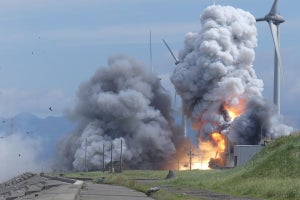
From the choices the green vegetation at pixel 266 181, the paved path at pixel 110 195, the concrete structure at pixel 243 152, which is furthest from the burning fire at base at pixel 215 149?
the paved path at pixel 110 195

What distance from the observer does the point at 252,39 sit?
154 metres

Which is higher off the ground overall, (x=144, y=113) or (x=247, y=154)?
(x=144, y=113)

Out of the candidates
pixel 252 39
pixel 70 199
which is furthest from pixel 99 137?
pixel 70 199

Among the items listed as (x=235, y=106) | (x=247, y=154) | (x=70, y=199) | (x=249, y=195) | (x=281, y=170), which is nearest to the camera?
(x=70, y=199)

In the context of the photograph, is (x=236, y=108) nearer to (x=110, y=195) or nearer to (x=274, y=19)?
(x=274, y=19)

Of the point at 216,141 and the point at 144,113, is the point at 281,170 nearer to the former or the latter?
the point at 216,141

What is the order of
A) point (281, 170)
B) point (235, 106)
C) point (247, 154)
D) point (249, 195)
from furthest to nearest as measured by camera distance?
point (235, 106)
point (247, 154)
point (281, 170)
point (249, 195)

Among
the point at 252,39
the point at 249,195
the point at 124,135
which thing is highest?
the point at 252,39

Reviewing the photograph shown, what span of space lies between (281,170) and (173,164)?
9346cm

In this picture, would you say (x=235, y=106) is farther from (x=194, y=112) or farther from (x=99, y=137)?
(x=99, y=137)

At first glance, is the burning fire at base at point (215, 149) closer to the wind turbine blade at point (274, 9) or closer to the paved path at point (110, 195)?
the wind turbine blade at point (274, 9)

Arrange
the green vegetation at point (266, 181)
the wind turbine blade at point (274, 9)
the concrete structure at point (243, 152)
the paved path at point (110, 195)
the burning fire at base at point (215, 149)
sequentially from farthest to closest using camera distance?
the wind turbine blade at point (274, 9), the burning fire at base at point (215, 149), the concrete structure at point (243, 152), the green vegetation at point (266, 181), the paved path at point (110, 195)

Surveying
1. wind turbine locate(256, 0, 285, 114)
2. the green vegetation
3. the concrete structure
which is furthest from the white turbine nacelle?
the green vegetation

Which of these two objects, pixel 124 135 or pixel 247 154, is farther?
pixel 124 135
